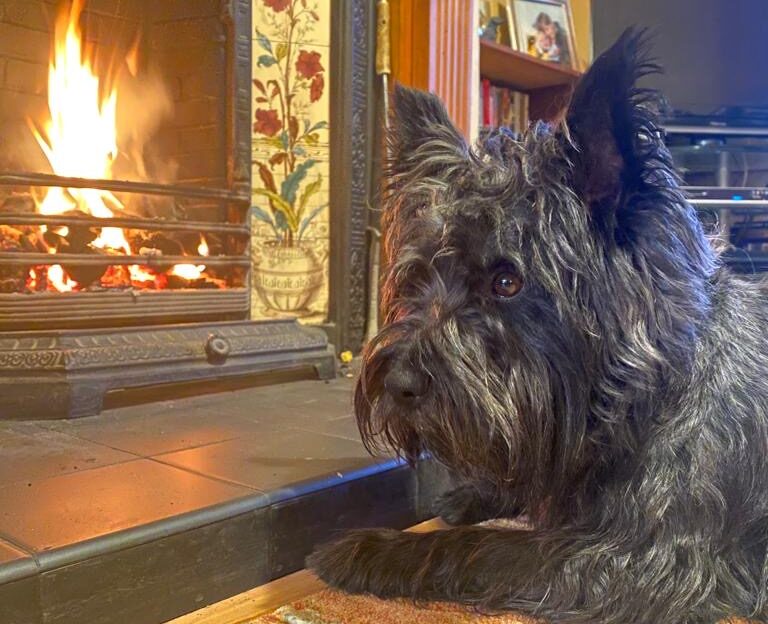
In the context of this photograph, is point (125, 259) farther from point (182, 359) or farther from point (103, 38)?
point (103, 38)

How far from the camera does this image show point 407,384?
112 centimetres

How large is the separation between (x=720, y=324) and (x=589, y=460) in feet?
1.03

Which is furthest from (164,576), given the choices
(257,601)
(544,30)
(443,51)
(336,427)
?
(544,30)

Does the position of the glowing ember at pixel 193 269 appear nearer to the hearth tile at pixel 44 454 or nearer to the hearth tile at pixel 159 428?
the hearth tile at pixel 159 428

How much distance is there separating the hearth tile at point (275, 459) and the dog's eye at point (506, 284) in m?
0.57

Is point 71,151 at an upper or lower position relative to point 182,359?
upper

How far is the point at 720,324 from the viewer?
1.27m

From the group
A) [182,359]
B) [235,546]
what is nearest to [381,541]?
[235,546]

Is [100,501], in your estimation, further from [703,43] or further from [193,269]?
[703,43]

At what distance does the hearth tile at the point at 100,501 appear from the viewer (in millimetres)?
1198

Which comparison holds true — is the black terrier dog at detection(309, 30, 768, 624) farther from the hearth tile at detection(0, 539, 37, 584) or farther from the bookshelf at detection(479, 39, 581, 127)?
the bookshelf at detection(479, 39, 581, 127)

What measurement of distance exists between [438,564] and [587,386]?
0.36 m

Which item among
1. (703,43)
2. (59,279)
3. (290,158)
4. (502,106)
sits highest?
(703,43)

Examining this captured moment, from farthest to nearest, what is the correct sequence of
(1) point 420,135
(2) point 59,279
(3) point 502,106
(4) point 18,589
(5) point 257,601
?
(3) point 502,106, (2) point 59,279, (1) point 420,135, (5) point 257,601, (4) point 18,589
